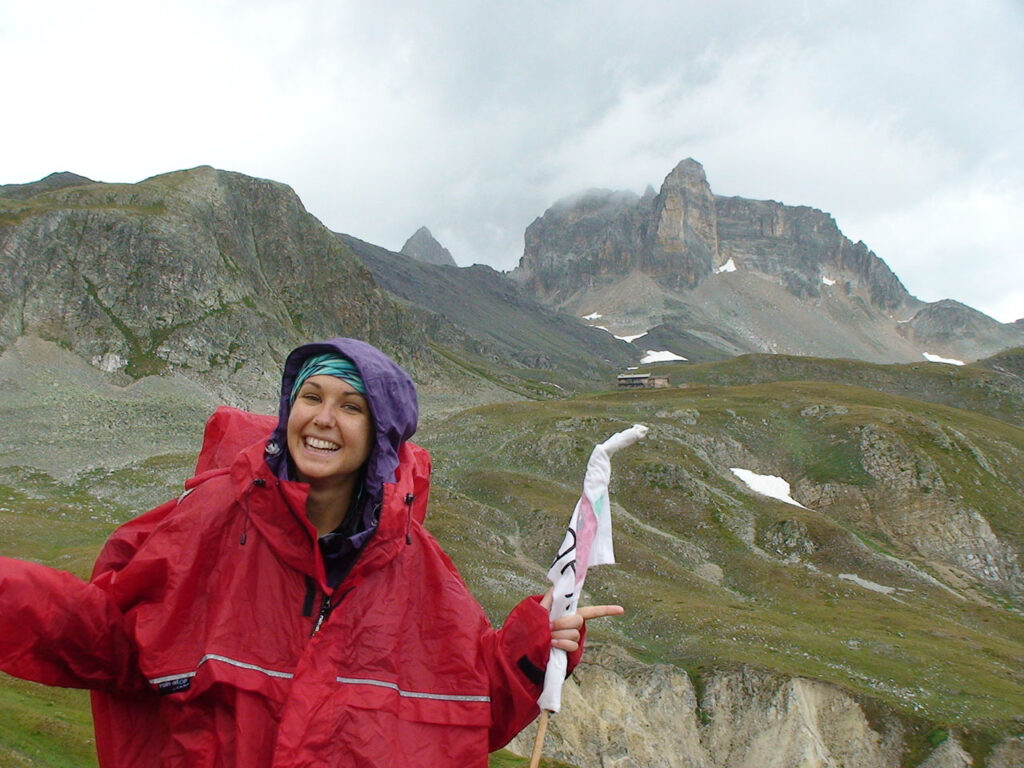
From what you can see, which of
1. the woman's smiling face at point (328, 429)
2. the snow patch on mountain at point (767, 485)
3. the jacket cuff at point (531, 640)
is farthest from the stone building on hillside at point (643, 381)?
the woman's smiling face at point (328, 429)

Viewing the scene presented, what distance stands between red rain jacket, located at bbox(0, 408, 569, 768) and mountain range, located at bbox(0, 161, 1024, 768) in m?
13.1

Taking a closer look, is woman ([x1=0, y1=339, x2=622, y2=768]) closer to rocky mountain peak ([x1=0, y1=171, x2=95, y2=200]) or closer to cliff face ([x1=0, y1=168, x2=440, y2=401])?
cliff face ([x1=0, y1=168, x2=440, y2=401])

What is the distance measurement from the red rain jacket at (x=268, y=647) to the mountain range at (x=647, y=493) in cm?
1312

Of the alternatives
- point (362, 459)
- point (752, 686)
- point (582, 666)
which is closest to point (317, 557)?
point (362, 459)

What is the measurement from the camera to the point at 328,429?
4.26 meters

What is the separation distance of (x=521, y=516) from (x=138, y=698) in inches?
1896

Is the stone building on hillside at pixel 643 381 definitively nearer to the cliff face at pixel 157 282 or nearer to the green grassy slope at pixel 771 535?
the green grassy slope at pixel 771 535

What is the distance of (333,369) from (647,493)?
56.2m

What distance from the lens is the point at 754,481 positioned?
6619 centimetres

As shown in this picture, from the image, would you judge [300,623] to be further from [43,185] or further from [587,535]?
[43,185]

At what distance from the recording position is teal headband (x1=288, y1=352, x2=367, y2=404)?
4.34 m

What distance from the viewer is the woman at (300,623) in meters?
3.81

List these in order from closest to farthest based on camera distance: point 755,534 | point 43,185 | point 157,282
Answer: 1. point 755,534
2. point 157,282
3. point 43,185

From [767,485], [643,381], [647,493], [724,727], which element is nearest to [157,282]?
[647,493]
